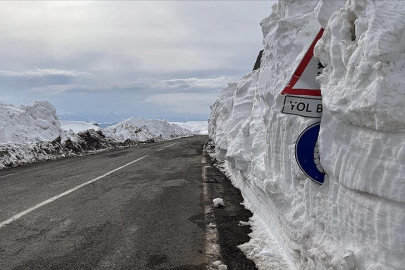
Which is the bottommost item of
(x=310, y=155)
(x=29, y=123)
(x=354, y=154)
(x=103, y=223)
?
(x=103, y=223)

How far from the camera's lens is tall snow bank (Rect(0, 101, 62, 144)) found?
15.7m

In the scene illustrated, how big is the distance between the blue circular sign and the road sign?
12 centimetres

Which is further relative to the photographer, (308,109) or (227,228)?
(227,228)

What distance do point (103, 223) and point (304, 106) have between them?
12.5 feet

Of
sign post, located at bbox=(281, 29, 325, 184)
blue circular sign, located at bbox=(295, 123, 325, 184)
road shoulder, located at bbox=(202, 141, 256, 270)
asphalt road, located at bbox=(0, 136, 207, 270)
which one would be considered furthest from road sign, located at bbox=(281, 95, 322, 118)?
asphalt road, located at bbox=(0, 136, 207, 270)

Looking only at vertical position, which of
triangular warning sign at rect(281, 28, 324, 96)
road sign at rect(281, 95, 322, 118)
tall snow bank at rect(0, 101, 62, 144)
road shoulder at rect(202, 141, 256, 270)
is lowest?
road shoulder at rect(202, 141, 256, 270)

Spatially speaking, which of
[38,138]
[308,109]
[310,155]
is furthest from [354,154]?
[38,138]

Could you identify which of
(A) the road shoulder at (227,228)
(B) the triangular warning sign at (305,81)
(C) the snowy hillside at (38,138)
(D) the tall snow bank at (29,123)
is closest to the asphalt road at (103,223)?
(A) the road shoulder at (227,228)

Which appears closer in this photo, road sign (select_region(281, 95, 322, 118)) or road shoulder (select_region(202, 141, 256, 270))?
road sign (select_region(281, 95, 322, 118))

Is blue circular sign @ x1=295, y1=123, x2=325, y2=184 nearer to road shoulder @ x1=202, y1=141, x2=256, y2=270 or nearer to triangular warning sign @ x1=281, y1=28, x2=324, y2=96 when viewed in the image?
triangular warning sign @ x1=281, y1=28, x2=324, y2=96

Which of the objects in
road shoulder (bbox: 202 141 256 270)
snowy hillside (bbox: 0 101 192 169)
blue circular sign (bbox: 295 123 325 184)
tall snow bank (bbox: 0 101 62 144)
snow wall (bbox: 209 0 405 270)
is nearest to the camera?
snow wall (bbox: 209 0 405 270)

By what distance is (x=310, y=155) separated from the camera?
3100mm

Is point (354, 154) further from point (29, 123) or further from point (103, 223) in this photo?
point (29, 123)

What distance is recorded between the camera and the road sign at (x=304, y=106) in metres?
3.08
